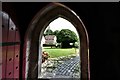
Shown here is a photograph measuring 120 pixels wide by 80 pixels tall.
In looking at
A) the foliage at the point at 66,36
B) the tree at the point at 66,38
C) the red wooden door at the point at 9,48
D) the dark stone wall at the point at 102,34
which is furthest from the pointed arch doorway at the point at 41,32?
the foliage at the point at 66,36

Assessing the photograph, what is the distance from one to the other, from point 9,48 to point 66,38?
17307 mm

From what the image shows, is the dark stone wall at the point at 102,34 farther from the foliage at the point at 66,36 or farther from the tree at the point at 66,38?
the foliage at the point at 66,36

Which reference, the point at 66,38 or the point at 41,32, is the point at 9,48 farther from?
the point at 66,38

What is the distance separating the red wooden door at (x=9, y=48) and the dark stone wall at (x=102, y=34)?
0.53 m

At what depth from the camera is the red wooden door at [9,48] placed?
133 inches

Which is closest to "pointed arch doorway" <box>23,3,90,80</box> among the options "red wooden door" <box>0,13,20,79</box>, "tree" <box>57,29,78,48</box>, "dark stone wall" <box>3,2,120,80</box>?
"dark stone wall" <box>3,2,120,80</box>

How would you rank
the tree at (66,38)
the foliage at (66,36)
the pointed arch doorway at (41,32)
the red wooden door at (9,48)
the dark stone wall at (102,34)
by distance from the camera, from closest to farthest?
the red wooden door at (9,48) < the dark stone wall at (102,34) < the pointed arch doorway at (41,32) < the tree at (66,38) < the foliage at (66,36)

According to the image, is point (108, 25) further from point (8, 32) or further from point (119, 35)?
point (8, 32)

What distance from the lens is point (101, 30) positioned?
4.55 metres

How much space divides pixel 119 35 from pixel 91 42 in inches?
24.6

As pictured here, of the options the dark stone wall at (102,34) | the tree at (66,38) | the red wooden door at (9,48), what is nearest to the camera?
the red wooden door at (9,48)

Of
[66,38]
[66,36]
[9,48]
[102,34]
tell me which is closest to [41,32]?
[102,34]

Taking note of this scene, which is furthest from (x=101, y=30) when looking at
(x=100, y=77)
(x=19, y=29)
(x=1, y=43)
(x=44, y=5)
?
(x=1, y=43)

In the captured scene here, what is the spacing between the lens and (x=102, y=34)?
14.9 ft
